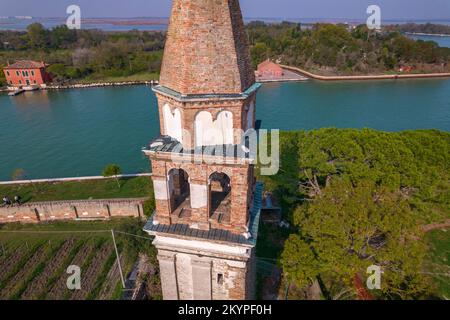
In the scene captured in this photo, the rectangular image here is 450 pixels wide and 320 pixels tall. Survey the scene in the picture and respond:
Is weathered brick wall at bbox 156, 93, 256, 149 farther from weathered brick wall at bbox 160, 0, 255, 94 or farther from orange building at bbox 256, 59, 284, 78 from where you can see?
orange building at bbox 256, 59, 284, 78

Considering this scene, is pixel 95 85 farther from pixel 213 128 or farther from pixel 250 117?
pixel 213 128

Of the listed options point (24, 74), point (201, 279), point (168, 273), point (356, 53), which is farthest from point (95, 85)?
point (201, 279)

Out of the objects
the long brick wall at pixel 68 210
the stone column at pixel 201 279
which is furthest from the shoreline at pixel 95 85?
the stone column at pixel 201 279

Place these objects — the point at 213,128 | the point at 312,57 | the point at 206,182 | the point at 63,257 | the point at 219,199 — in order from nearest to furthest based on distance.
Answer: the point at 213,128 < the point at 206,182 < the point at 219,199 < the point at 63,257 < the point at 312,57

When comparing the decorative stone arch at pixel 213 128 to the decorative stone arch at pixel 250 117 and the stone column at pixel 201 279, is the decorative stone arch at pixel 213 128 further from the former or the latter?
the stone column at pixel 201 279

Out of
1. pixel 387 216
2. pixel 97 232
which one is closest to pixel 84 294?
pixel 97 232
